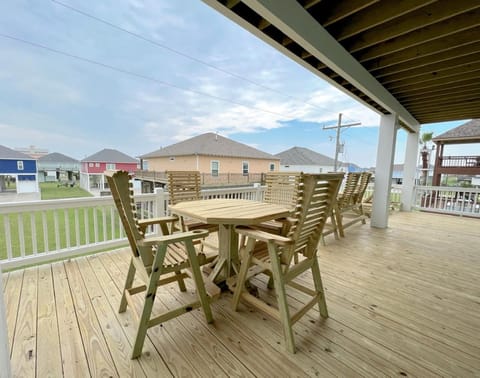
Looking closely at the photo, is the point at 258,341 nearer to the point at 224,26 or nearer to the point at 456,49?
the point at 456,49

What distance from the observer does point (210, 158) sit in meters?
13.6

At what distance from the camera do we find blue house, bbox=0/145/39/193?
2996 mm

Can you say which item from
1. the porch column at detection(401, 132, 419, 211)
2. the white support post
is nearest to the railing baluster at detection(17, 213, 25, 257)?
the white support post

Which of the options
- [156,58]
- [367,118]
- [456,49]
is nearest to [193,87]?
[156,58]

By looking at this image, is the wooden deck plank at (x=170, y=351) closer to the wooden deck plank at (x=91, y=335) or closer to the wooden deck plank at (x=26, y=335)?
the wooden deck plank at (x=91, y=335)

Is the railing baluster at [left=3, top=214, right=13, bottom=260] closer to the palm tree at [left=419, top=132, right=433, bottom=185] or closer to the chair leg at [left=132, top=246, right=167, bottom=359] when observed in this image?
the chair leg at [left=132, top=246, right=167, bottom=359]

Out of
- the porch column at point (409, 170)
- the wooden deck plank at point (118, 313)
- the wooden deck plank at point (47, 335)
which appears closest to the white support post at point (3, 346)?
the wooden deck plank at point (47, 335)

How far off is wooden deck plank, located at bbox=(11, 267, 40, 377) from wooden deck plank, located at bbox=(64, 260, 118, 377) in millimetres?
253

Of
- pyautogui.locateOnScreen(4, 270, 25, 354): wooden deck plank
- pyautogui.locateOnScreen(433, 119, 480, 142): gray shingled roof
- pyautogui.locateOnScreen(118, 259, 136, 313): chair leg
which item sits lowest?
pyautogui.locateOnScreen(4, 270, 25, 354): wooden deck plank

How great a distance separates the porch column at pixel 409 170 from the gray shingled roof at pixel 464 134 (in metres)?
5.56

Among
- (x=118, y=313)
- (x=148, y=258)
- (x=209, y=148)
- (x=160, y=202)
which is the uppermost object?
(x=209, y=148)

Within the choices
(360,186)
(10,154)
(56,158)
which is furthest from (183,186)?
(56,158)

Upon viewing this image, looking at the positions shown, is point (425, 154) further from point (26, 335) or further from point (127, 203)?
point (26, 335)

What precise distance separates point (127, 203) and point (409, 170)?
7799mm
